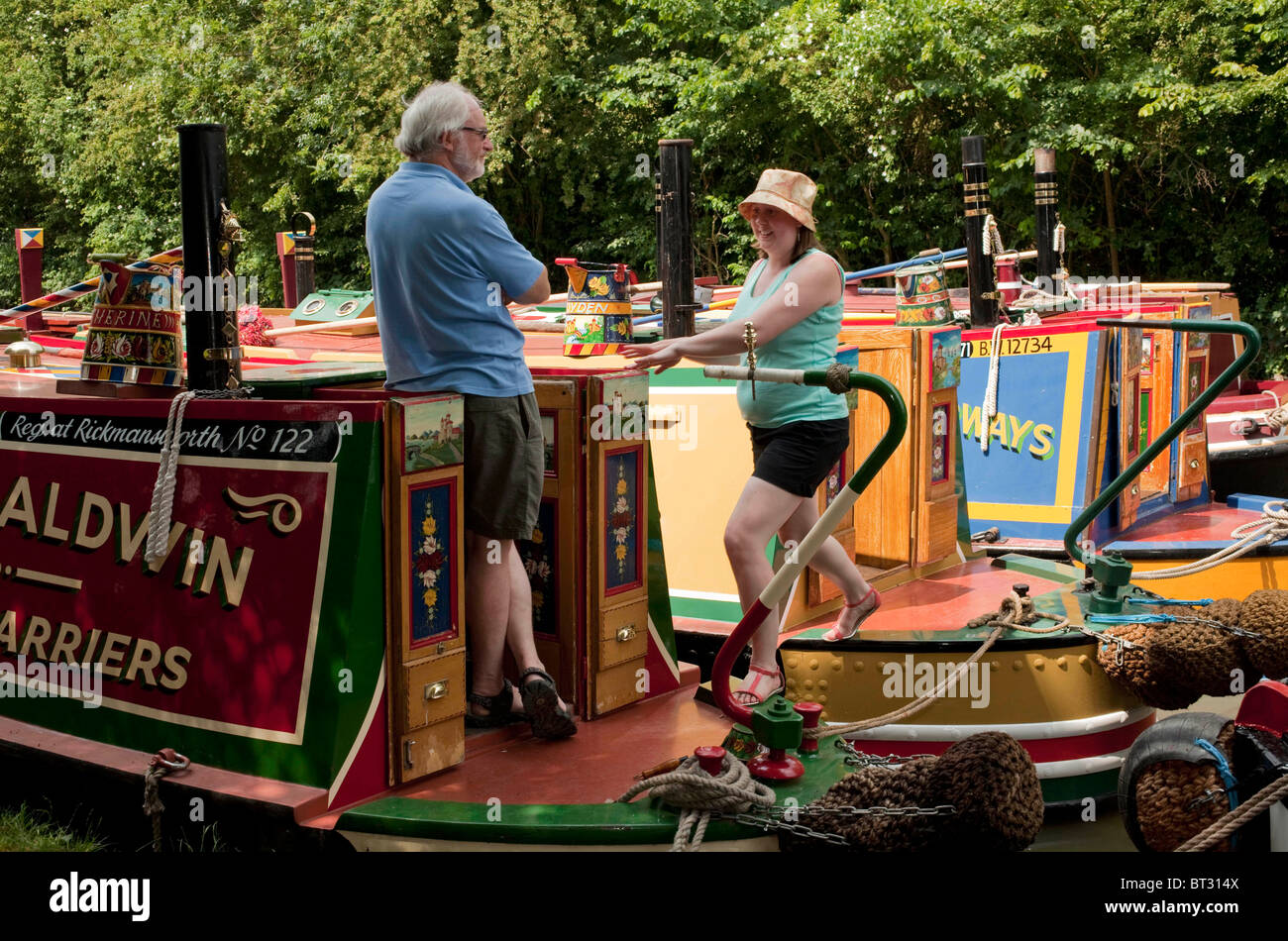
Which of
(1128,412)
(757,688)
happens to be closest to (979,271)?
(1128,412)

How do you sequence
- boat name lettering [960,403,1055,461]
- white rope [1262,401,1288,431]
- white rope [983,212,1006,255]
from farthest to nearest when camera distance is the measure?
white rope [1262,401,1288,431], white rope [983,212,1006,255], boat name lettering [960,403,1055,461]

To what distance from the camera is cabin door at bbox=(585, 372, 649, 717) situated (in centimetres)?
418

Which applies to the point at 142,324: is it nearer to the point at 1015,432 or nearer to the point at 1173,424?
the point at 1173,424

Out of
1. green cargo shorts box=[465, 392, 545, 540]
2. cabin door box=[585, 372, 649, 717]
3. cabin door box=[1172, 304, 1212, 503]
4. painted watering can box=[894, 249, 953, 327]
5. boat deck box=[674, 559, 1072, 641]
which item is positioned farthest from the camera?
cabin door box=[1172, 304, 1212, 503]

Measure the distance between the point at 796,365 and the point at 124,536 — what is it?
6.83ft

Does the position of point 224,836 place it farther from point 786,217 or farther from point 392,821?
point 786,217

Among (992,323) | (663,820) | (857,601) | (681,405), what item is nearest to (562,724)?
(663,820)

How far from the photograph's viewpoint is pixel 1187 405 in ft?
28.0

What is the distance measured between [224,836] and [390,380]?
4.16 feet

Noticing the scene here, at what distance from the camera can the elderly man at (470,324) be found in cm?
376

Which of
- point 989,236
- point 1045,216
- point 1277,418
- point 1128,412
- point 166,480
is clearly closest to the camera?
point 166,480

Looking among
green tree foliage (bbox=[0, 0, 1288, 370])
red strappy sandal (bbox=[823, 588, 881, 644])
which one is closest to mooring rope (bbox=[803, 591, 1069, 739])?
red strappy sandal (bbox=[823, 588, 881, 644])

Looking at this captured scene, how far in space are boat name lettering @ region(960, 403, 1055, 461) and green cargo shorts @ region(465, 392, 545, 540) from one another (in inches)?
184

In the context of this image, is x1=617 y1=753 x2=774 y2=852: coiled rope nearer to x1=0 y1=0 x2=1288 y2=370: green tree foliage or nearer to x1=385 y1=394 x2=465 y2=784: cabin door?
x1=385 y1=394 x2=465 y2=784: cabin door
